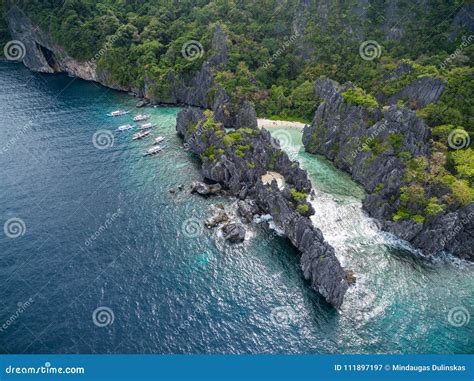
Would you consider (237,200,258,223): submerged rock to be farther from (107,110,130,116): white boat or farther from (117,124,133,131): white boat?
(107,110,130,116): white boat

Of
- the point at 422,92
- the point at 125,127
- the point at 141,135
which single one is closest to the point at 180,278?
the point at 141,135

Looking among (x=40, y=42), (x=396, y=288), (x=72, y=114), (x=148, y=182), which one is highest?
(x=40, y=42)

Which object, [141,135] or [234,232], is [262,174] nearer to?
[234,232]

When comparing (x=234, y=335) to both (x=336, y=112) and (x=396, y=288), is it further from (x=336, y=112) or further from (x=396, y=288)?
(x=336, y=112)

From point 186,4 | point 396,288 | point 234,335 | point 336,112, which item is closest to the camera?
point 234,335

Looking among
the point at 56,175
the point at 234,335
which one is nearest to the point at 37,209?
the point at 56,175

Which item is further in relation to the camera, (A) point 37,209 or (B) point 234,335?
(A) point 37,209
